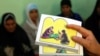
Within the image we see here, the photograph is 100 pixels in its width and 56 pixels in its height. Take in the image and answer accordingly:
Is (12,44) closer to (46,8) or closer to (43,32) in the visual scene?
(46,8)

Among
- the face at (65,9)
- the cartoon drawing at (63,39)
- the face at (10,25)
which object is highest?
the cartoon drawing at (63,39)

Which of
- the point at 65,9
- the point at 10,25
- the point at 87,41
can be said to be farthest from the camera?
the point at 65,9

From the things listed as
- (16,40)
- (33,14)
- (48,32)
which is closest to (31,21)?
(33,14)

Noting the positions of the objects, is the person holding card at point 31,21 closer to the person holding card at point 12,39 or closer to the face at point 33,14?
the face at point 33,14

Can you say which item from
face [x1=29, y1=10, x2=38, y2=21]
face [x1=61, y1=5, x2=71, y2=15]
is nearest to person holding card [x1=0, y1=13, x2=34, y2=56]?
face [x1=29, y1=10, x2=38, y2=21]

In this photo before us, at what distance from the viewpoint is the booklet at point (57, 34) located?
2.48 ft

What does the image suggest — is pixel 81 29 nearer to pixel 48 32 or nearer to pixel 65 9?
pixel 48 32

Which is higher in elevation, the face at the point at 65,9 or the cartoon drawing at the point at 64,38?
the cartoon drawing at the point at 64,38

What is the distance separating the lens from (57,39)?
771mm

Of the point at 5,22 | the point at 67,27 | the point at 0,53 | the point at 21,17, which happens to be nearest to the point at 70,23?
the point at 67,27

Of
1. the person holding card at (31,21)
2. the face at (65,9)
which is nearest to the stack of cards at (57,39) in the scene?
the person holding card at (31,21)

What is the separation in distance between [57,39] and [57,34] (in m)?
0.02

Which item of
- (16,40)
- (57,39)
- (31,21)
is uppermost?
(57,39)

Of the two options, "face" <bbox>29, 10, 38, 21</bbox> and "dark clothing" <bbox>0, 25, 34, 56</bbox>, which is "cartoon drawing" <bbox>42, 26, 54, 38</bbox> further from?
"face" <bbox>29, 10, 38, 21</bbox>
